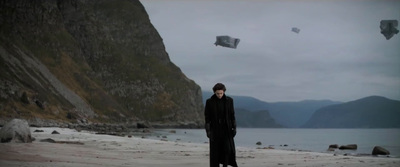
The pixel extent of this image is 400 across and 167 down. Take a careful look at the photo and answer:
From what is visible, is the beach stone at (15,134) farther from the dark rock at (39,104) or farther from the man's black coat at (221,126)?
the dark rock at (39,104)

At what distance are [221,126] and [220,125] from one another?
42mm

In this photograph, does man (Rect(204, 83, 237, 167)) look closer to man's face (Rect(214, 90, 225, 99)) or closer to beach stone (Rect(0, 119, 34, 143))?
man's face (Rect(214, 90, 225, 99))

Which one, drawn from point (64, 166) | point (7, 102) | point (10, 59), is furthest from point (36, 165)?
point (10, 59)

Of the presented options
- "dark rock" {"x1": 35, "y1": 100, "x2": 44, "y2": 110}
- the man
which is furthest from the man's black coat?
"dark rock" {"x1": 35, "y1": 100, "x2": 44, "y2": 110}

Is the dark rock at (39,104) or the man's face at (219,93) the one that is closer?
the man's face at (219,93)

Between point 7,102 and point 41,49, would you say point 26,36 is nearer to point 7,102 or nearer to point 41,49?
point 41,49

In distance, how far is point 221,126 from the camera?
1421cm

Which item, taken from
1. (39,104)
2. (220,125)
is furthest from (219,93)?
(39,104)

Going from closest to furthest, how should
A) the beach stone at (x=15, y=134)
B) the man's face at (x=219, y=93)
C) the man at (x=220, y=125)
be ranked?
the man's face at (x=219, y=93), the man at (x=220, y=125), the beach stone at (x=15, y=134)

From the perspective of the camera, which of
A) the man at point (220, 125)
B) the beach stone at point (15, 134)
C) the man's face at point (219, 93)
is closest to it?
the man's face at point (219, 93)

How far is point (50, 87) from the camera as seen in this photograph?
502 feet

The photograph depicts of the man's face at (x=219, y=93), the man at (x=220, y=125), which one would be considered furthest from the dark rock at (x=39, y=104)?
the man's face at (x=219, y=93)

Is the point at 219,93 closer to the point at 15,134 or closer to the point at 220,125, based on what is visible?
the point at 220,125

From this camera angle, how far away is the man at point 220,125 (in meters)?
14.1
